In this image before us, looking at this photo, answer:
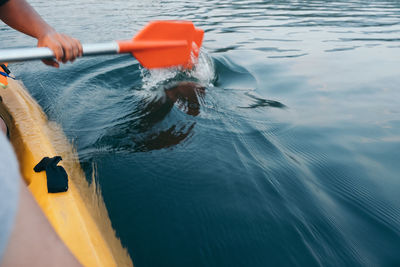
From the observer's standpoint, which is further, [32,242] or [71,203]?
[71,203]

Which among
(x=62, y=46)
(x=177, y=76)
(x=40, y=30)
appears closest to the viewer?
(x=62, y=46)

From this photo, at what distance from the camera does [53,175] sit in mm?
1282

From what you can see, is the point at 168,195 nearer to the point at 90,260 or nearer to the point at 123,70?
the point at 90,260

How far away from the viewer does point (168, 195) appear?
1683 mm

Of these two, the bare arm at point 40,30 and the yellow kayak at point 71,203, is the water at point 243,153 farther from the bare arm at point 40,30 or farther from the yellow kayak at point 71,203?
the bare arm at point 40,30

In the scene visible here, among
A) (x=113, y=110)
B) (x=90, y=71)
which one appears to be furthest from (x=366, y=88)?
(x=90, y=71)

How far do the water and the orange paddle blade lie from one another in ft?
1.69

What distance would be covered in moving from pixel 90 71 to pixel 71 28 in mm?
4662

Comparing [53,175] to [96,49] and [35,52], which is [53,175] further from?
[96,49]

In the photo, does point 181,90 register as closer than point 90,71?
Yes

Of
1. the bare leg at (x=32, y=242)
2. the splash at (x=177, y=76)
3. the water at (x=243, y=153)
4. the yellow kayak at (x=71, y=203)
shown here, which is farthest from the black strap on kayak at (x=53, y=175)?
the splash at (x=177, y=76)

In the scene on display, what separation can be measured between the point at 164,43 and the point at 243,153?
1364mm

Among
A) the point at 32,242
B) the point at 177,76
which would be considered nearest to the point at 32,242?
the point at 32,242

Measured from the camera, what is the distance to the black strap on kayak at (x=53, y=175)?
122cm
